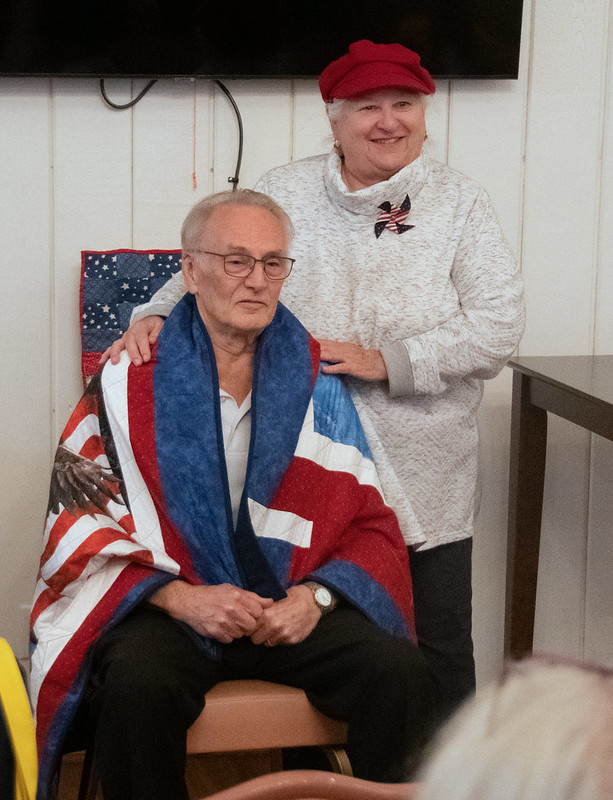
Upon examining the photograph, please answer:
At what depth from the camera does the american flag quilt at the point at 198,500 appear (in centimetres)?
165

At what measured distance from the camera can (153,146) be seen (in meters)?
2.38

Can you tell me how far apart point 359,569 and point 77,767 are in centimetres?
102

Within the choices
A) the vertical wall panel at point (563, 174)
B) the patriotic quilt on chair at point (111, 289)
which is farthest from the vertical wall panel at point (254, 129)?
the vertical wall panel at point (563, 174)

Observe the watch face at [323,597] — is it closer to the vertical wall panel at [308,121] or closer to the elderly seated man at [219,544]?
the elderly seated man at [219,544]

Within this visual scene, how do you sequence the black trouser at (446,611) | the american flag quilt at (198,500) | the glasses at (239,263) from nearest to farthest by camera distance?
the american flag quilt at (198,500), the glasses at (239,263), the black trouser at (446,611)

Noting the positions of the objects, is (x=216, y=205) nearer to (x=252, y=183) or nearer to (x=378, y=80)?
(x=378, y=80)

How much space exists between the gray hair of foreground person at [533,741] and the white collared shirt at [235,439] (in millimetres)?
1249

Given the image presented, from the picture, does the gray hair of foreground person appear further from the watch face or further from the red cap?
the red cap

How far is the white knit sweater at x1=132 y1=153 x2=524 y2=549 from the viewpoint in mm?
1881

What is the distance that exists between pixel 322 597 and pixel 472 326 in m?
0.58

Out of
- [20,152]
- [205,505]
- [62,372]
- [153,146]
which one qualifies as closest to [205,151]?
[153,146]

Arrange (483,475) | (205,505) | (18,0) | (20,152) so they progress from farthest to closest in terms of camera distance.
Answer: (483,475) → (20,152) → (18,0) → (205,505)

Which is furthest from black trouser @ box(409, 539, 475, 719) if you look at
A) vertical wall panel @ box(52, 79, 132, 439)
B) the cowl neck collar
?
vertical wall panel @ box(52, 79, 132, 439)

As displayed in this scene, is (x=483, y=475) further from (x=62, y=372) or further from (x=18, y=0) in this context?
(x=18, y=0)
